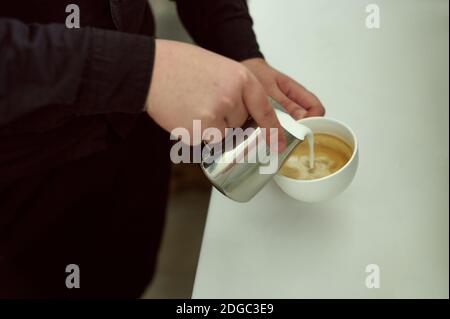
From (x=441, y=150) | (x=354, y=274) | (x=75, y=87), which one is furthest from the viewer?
(x=441, y=150)

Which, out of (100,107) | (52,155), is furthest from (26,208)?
(100,107)

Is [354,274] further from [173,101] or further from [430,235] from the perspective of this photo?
[173,101]

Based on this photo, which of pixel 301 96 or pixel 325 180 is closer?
pixel 325 180

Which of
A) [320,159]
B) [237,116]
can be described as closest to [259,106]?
[237,116]

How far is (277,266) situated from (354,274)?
84mm

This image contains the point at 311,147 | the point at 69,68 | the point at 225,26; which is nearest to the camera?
the point at 69,68

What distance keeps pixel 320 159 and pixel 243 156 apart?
5.3 inches

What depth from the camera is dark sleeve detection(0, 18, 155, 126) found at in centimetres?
46

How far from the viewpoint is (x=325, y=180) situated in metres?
0.56

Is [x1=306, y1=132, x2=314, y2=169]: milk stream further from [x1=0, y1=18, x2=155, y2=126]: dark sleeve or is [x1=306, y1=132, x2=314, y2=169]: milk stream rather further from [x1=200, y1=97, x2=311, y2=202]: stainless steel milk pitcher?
[x1=0, y1=18, x2=155, y2=126]: dark sleeve

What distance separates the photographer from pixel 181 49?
515mm

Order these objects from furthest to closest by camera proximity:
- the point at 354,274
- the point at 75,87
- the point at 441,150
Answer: the point at 441,150
the point at 354,274
the point at 75,87

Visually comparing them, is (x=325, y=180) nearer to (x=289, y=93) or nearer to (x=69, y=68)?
(x=289, y=93)

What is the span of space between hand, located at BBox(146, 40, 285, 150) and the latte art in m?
0.11
